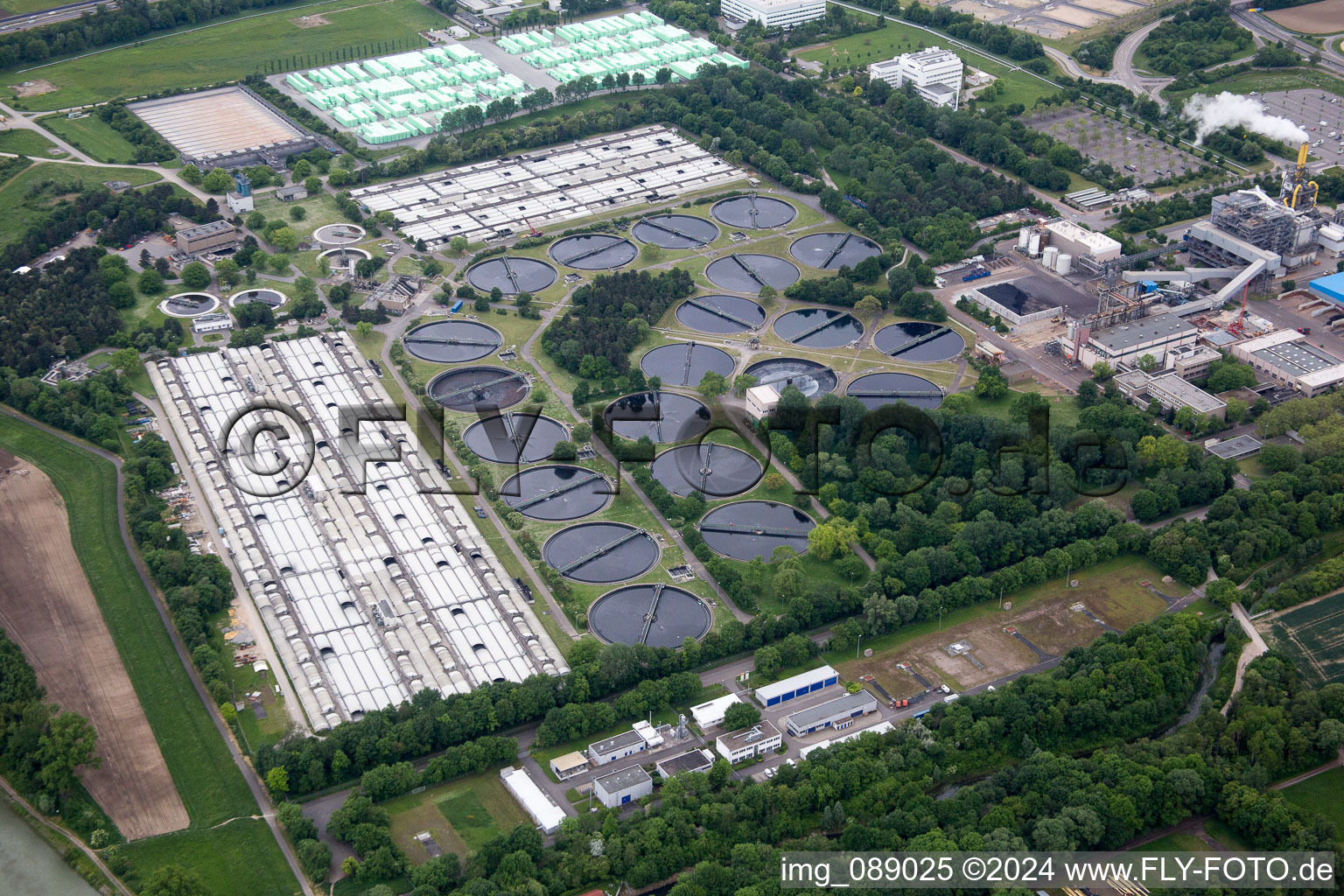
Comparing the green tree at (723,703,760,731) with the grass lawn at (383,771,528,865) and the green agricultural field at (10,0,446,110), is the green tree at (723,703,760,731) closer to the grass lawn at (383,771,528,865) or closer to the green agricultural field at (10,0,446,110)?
the grass lawn at (383,771,528,865)

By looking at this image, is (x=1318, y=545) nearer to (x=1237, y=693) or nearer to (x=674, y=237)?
(x=1237, y=693)

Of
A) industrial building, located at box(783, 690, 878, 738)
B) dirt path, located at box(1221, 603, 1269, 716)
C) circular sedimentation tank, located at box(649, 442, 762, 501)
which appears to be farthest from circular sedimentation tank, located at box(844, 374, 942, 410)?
industrial building, located at box(783, 690, 878, 738)

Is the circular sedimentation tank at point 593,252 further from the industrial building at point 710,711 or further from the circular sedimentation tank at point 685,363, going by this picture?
the industrial building at point 710,711

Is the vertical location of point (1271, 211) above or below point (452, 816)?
above

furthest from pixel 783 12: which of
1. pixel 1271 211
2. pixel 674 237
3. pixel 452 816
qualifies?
pixel 452 816

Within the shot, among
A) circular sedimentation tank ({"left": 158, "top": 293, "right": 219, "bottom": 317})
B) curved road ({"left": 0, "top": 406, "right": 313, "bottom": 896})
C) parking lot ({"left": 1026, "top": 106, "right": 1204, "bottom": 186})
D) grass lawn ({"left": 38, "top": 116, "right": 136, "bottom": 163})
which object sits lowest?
curved road ({"left": 0, "top": 406, "right": 313, "bottom": 896})

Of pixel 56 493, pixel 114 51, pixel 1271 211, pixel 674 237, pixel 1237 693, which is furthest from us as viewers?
pixel 114 51

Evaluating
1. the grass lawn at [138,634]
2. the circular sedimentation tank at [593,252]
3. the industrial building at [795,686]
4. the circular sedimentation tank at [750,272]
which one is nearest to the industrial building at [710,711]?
the industrial building at [795,686]

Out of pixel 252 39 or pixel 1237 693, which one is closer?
pixel 1237 693
